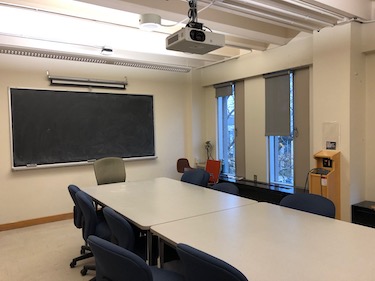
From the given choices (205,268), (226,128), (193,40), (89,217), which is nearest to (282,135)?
(226,128)

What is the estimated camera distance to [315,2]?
9.92ft

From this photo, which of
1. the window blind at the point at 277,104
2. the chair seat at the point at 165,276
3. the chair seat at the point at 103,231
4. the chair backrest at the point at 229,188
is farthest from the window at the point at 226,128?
the chair seat at the point at 165,276

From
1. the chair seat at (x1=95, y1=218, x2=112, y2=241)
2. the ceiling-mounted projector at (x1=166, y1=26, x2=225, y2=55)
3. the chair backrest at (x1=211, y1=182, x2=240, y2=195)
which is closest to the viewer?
the ceiling-mounted projector at (x1=166, y1=26, x2=225, y2=55)

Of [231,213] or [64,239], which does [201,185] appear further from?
[64,239]

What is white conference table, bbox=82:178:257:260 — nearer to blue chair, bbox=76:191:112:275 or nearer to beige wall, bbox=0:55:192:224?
blue chair, bbox=76:191:112:275

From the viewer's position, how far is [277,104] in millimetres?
4840

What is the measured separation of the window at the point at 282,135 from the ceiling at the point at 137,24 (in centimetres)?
65

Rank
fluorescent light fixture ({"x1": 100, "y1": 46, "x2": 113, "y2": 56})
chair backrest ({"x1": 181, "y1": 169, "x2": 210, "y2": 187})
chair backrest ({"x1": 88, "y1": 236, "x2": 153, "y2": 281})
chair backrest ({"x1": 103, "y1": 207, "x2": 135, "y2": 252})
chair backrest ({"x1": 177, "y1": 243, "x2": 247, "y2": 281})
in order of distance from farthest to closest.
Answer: fluorescent light fixture ({"x1": 100, "y1": 46, "x2": 113, "y2": 56}) → chair backrest ({"x1": 181, "y1": 169, "x2": 210, "y2": 187}) → chair backrest ({"x1": 103, "y1": 207, "x2": 135, "y2": 252}) → chair backrest ({"x1": 88, "y1": 236, "x2": 153, "y2": 281}) → chair backrest ({"x1": 177, "y1": 243, "x2": 247, "y2": 281})

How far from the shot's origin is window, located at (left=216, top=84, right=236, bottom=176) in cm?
582

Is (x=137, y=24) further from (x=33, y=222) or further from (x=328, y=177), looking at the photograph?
(x=33, y=222)

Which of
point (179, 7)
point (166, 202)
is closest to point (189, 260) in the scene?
point (166, 202)

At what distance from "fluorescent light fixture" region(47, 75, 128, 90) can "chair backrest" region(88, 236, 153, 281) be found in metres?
3.91

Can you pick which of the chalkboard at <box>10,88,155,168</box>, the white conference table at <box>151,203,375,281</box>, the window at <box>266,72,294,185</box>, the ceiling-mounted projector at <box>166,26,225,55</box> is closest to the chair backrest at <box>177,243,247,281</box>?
the white conference table at <box>151,203,375,281</box>

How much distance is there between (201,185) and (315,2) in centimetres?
251
